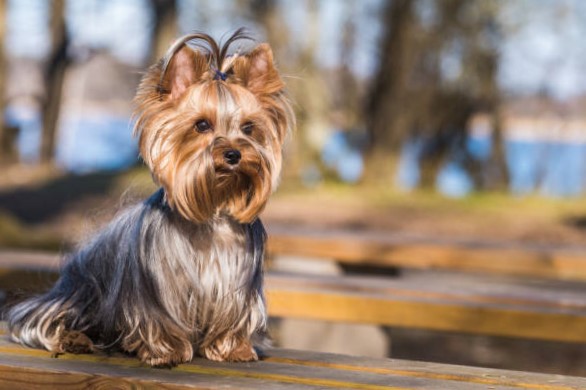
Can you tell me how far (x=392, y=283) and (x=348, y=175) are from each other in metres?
10.5

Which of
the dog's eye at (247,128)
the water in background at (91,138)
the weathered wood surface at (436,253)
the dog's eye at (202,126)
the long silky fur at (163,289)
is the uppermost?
the water in background at (91,138)

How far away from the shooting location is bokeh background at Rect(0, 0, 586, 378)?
9398 millimetres

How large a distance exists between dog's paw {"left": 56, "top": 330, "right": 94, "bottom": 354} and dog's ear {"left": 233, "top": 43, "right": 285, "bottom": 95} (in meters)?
0.78

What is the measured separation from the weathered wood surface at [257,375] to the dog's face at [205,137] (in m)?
0.39

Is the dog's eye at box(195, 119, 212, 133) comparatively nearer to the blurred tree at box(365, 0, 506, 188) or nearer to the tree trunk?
the blurred tree at box(365, 0, 506, 188)

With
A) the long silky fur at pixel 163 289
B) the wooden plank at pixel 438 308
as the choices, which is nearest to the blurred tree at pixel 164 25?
the wooden plank at pixel 438 308

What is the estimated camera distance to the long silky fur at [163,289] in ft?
8.10

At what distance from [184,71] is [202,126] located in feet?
0.49

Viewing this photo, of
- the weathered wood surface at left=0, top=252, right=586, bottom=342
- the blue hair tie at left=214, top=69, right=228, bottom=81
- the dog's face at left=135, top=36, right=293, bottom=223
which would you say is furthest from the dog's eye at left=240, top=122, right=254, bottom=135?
the weathered wood surface at left=0, top=252, right=586, bottom=342

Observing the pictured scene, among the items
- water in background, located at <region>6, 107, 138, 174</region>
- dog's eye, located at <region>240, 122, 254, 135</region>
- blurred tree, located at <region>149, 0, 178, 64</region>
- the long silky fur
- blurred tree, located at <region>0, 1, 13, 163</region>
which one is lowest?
the long silky fur

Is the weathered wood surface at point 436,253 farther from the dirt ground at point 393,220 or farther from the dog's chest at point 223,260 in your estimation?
the dog's chest at point 223,260

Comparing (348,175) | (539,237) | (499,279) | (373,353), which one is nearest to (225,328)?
(373,353)

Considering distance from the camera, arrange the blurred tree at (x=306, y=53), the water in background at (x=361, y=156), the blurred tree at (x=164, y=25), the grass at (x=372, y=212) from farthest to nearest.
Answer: the blurred tree at (x=306, y=53) < the water in background at (x=361, y=156) < the blurred tree at (x=164, y=25) < the grass at (x=372, y=212)

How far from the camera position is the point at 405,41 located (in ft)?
42.0
